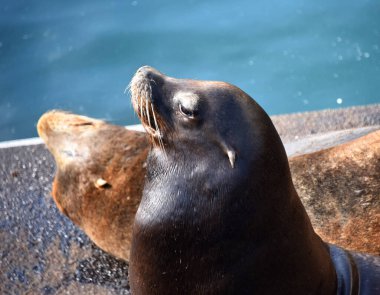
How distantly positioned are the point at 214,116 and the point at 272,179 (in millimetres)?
280

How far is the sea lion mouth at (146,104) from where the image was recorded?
2.36m

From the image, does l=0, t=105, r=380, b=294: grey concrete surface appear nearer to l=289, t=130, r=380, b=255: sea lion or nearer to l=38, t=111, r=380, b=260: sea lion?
l=38, t=111, r=380, b=260: sea lion

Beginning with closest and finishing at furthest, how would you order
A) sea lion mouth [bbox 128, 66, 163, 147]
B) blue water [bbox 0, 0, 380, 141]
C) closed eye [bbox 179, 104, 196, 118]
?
closed eye [bbox 179, 104, 196, 118] → sea lion mouth [bbox 128, 66, 163, 147] → blue water [bbox 0, 0, 380, 141]

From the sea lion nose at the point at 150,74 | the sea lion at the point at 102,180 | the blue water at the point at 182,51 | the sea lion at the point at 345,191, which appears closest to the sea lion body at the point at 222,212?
the sea lion nose at the point at 150,74

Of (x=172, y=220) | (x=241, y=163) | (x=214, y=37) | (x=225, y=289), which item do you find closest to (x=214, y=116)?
(x=241, y=163)

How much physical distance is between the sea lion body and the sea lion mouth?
0.06 m

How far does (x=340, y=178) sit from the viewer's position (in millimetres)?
3117

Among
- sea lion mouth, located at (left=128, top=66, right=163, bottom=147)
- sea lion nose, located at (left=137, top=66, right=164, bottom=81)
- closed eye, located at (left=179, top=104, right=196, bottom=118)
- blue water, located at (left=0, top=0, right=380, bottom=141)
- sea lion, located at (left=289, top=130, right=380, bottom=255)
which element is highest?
sea lion nose, located at (left=137, top=66, right=164, bottom=81)

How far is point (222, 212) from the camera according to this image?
2.13 metres

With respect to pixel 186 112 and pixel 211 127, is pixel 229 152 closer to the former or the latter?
pixel 211 127

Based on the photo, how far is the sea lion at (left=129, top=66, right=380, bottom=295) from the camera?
7.01 ft

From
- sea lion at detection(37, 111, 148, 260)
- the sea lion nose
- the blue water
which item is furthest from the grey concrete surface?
the blue water

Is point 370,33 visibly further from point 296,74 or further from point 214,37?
point 214,37

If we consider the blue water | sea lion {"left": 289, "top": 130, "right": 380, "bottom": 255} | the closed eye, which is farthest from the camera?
the blue water
